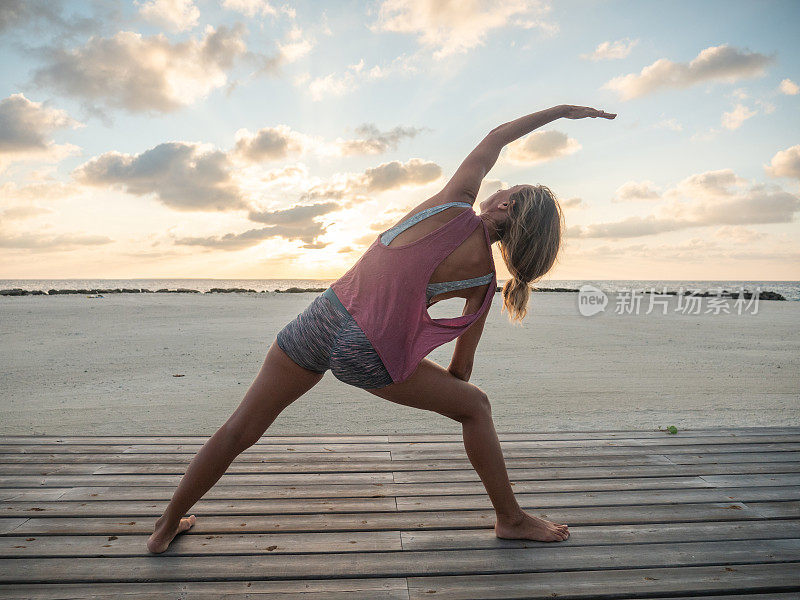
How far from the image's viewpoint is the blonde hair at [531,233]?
213 centimetres

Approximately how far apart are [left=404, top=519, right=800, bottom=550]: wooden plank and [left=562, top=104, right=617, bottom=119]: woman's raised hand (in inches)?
77.4

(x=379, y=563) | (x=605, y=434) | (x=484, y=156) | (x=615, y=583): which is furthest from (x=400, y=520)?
(x=605, y=434)

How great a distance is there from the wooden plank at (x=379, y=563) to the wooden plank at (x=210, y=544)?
4cm

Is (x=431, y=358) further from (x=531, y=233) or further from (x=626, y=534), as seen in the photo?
(x=531, y=233)

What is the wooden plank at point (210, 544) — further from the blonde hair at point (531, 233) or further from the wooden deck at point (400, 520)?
the blonde hair at point (531, 233)

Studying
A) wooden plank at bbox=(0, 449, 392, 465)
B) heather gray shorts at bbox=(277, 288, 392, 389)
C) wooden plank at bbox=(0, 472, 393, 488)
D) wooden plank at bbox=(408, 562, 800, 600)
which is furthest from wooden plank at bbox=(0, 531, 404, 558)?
wooden plank at bbox=(0, 449, 392, 465)

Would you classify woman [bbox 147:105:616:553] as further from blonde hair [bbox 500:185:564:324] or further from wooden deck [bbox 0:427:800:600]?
wooden deck [bbox 0:427:800:600]

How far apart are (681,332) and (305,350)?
14450 mm

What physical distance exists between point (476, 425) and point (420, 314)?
604mm

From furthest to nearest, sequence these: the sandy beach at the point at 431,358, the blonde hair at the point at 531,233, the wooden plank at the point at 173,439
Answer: the sandy beach at the point at 431,358
the wooden plank at the point at 173,439
the blonde hair at the point at 531,233

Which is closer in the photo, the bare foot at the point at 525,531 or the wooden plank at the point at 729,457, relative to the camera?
the bare foot at the point at 525,531

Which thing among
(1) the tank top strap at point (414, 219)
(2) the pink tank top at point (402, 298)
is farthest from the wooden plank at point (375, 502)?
(1) the tank top strap at point (414, 219)

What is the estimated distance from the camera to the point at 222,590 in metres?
2.13

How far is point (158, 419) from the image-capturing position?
584cm
